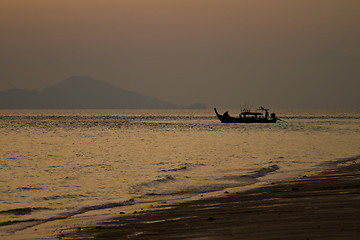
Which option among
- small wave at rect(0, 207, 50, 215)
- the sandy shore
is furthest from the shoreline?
small wave at rect(0, 207, 50, 215)

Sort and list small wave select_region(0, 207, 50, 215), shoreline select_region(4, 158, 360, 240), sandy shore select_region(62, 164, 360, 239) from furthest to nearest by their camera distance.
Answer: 1. small wave select_region(0, 207, 50, 215)
2. shoreline select_region(4, 158, 360, 240)
3. sandy shore select_region(62, 164, 360, 239)

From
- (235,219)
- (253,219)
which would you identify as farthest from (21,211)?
(253,219)

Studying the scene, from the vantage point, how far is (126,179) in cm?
2553

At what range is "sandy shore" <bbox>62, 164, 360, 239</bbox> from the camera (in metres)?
9.25

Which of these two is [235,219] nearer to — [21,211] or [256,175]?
[21,211]

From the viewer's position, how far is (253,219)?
1086cm

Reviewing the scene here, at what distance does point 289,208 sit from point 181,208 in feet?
12.3

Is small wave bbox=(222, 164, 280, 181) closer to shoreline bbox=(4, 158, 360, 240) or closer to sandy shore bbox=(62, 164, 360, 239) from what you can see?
shoreline bbox=(4, 158, 360, 240)

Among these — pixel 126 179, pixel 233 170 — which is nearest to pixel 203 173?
pixel 233 170

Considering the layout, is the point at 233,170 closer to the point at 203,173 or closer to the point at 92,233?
the point at 203,173

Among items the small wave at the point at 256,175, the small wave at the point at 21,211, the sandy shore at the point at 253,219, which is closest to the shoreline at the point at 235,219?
the sandy shore at the point at 253,219

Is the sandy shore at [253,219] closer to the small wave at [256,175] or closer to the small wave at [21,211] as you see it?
the small wave at [21,211]

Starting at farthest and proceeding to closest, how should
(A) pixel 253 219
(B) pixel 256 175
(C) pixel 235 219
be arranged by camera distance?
(B) pixel 256 175 → (C) pixel 235 219 → (A) pixel 253 219

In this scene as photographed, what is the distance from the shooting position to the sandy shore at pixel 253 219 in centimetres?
925
